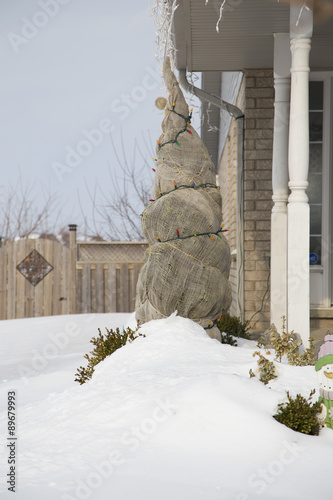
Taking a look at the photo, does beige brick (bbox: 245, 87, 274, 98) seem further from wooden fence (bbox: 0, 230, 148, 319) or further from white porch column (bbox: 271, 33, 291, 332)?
wooden fence (bbox: 0, 230, 148, 319)

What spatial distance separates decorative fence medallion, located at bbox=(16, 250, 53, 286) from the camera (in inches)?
392

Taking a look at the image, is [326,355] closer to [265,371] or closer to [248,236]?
[265,371]

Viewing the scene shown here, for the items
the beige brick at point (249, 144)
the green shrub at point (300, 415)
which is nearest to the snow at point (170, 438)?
the green shrub at point (300, 415)

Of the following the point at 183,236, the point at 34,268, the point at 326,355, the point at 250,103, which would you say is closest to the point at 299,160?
the point at 183,236

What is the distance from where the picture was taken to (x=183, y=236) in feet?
16.9

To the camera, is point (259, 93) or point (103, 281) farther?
point (103, 281)

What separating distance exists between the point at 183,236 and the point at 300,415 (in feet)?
8.05

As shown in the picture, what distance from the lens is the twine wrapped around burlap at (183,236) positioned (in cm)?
507

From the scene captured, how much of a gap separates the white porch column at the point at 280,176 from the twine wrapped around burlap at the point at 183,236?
2.25ft

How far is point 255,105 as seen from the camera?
7453mm

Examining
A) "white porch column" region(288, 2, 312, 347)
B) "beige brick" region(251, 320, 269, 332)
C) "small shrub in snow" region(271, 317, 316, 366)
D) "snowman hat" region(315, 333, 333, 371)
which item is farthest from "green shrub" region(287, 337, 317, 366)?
"beige brick" region(251, 320, 269, 332)

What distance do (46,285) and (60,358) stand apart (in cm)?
371

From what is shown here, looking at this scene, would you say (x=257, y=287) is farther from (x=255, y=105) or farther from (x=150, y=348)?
(x=150, y=348)

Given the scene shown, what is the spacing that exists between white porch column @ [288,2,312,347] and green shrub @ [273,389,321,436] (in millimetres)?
1922
